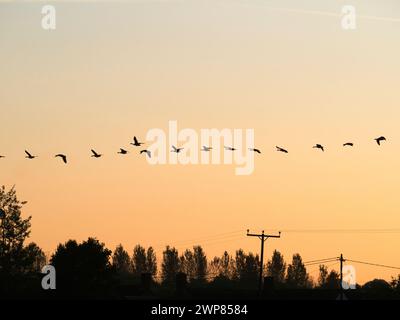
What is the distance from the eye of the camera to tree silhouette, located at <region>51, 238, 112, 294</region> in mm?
149125

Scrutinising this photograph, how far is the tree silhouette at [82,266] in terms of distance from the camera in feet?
489

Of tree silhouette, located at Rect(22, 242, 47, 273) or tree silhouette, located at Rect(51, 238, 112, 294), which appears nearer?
tree silhouette, located at Rect(51, 238, 112, 294)

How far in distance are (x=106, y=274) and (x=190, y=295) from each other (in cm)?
1939

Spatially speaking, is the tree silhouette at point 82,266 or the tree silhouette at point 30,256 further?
the tree silhouette at point 30,256

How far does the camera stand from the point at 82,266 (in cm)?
15162

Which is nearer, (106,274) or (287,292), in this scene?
(287,292)

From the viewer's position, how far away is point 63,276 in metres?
149
